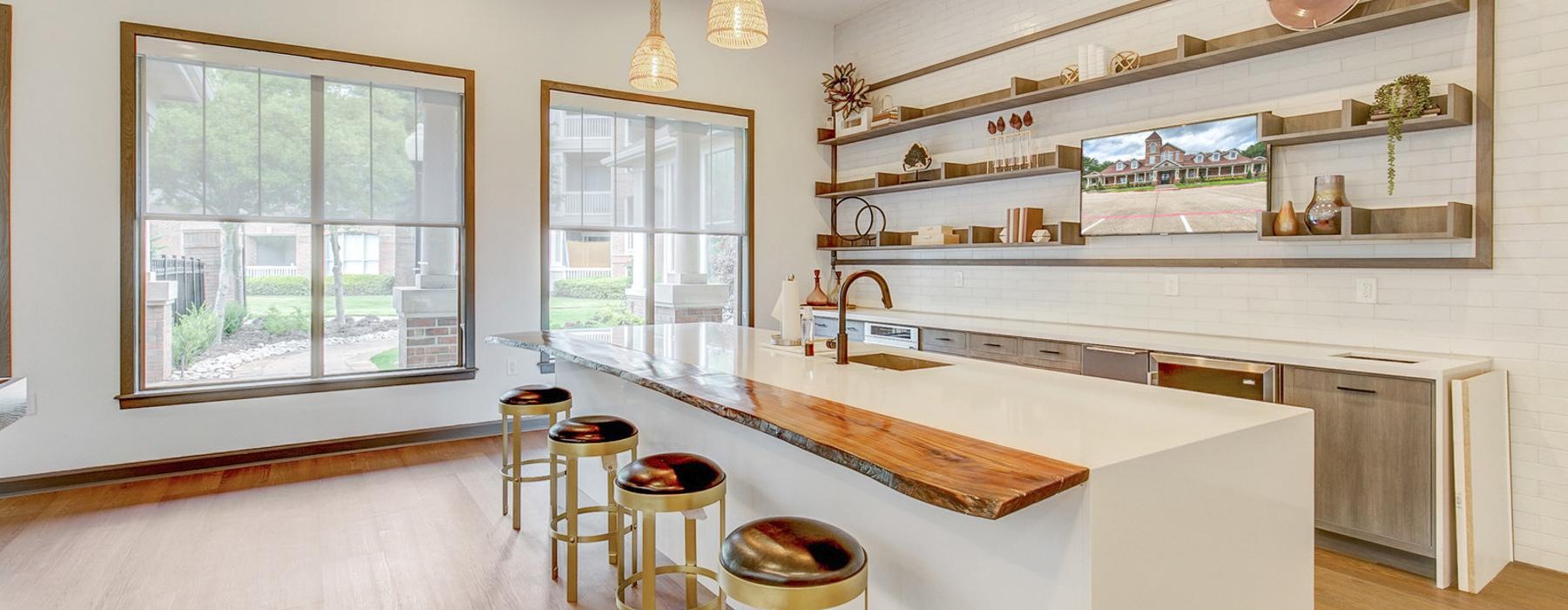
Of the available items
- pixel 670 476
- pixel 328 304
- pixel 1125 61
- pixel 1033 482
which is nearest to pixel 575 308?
pixel 328 304

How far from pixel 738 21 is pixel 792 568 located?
2.09 meters

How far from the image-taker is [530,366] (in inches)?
211

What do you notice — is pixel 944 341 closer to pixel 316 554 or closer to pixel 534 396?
pixel 534 396

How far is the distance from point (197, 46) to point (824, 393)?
4.30 meters

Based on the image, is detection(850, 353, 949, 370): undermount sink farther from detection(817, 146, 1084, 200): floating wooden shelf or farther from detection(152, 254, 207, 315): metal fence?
detection(152, 254, 207, 315): metal fence

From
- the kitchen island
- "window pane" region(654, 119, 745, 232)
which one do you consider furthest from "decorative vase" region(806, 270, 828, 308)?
the kitchen island

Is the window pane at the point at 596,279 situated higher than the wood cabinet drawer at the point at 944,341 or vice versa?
the window pane at the point at 596,279

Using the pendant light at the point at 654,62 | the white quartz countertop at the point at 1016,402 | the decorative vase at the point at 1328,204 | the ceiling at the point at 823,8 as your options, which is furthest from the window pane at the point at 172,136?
the decorative vase at the point at 1328,204

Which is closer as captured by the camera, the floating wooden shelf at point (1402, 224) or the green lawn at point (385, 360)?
the floating wooden shelf at point (1402, 224)

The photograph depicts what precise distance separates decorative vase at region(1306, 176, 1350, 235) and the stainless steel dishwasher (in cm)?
70

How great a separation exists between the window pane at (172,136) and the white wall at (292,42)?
0.44 ft

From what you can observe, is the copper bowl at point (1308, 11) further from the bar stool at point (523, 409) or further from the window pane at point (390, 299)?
the window pane at point (390, 299)

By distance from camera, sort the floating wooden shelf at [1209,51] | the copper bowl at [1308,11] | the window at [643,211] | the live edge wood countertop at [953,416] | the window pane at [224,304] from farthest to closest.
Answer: the window at [643,211] < the window pane at [224,304] < the copper bowl at [1308,11] < the floating wooden shelf at [1209,51] < the live edge wood countertop at [953,416]

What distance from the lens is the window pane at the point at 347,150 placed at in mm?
4656
